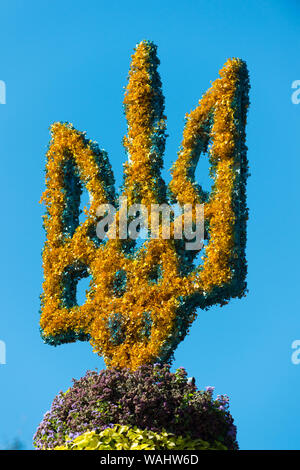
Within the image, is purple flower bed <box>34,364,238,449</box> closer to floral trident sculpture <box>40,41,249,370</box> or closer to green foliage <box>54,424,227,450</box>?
green foliage <box>54,424,227,450</box>

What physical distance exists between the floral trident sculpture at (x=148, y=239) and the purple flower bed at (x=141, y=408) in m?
0.89

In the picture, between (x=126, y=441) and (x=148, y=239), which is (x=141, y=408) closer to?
(x=126, y=441)

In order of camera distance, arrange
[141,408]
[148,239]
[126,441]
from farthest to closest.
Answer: [148,239] → [141,408] → [126,441]

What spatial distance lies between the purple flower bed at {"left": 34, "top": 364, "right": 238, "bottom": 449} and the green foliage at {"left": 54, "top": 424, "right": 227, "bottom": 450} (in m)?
0.48

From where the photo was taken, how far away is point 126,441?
7043mm

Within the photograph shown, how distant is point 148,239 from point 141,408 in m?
2.92

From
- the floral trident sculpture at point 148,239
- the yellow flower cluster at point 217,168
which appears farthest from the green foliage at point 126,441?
the yellow flower cluster at point 217,168

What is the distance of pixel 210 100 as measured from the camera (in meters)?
10.5

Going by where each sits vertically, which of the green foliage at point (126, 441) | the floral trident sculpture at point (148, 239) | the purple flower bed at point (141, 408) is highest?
the floral trident sculpture at point (148, 239)

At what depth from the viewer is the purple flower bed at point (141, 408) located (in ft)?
26.6

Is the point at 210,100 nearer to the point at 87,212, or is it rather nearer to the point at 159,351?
the point at 87,212

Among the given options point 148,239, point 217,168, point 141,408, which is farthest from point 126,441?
point 217,168

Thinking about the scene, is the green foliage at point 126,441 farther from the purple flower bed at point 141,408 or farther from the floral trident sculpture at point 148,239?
the floral trident sculpture at point 148,239
